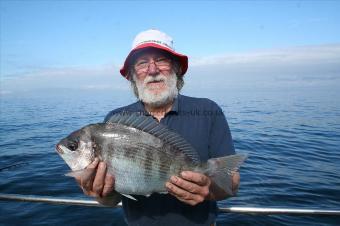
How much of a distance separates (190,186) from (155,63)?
1969 millimetres

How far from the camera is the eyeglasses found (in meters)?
4.31

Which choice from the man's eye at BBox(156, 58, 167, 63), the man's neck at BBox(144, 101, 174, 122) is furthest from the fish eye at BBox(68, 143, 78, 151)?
the man's eye at BBox(156, 58, 167, 63)

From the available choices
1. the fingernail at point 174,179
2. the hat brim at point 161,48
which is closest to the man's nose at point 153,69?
the hat brim at point 161,48

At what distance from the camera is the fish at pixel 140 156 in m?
3.24

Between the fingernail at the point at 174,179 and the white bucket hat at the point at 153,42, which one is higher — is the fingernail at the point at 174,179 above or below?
below

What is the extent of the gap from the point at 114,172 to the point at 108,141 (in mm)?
355

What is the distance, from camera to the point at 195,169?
3.29 metres

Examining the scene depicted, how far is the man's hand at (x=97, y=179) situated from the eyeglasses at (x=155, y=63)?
167 centimetres

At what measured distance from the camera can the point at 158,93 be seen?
166 inches

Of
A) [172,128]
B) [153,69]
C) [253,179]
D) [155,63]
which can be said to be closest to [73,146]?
[172,128]

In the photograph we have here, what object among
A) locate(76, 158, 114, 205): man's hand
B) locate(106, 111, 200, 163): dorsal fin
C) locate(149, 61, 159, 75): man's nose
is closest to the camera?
locate(76, 158, 114, 205): man's hand

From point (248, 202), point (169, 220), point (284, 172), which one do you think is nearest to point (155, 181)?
point (169, 220)

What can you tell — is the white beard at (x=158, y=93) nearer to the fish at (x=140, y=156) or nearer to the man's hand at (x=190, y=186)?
the fish at (x=140, y=156)

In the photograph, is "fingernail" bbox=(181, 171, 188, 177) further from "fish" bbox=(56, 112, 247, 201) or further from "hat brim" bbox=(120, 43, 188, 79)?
"hat brim" bbox=(120, 43, 188, 79)
